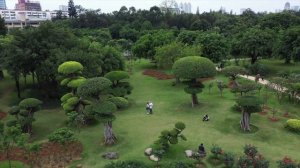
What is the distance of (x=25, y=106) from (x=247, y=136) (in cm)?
1953

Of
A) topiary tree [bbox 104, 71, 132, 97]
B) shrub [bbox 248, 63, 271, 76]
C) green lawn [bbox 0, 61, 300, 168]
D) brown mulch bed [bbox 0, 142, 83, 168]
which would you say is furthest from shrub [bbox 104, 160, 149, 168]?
shrub [bbox 248, 63, 271, 76]

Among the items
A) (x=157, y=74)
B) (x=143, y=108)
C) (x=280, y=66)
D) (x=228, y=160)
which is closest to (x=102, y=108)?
(x=143, y=108)

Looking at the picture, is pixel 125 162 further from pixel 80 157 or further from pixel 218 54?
pixel 218 54

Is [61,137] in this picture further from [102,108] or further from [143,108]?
[143,108]

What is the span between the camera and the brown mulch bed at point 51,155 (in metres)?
23.0

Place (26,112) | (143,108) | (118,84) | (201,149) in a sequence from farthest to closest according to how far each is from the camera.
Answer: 1. (118,84)
2. (143,108)
3. (26,112)
4. (201,149)

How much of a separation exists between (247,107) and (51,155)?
16085mm

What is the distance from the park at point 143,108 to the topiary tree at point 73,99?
98 mm

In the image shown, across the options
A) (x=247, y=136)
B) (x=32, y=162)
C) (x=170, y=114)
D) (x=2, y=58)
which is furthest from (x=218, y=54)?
(x=32, y=162)

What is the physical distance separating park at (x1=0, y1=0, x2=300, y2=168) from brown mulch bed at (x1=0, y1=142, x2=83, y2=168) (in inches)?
2.9

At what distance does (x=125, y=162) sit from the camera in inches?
858

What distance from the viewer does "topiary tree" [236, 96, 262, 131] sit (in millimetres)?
26219

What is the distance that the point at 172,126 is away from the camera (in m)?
28.5

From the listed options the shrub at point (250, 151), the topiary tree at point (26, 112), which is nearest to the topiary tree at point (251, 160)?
the shrub at point (250, 151)
